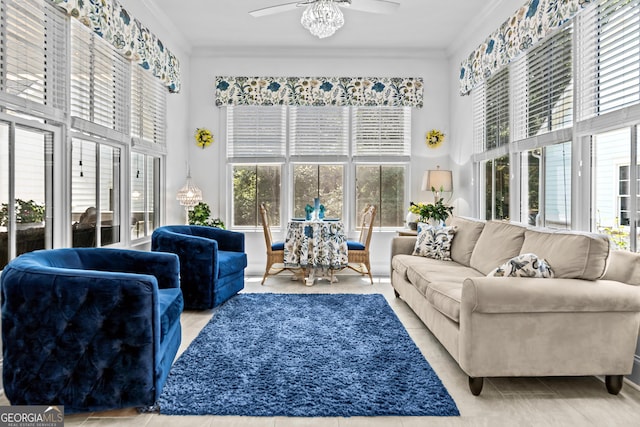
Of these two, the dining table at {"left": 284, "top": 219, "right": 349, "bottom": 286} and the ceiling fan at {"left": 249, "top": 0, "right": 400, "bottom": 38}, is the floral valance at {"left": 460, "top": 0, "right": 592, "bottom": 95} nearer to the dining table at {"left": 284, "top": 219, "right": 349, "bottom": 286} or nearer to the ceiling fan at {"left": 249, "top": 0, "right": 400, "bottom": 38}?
the ceiling fan at {"left": 249, "top": 0, "right": 400, "bottom": 38}

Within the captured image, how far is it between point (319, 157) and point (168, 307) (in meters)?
4.03

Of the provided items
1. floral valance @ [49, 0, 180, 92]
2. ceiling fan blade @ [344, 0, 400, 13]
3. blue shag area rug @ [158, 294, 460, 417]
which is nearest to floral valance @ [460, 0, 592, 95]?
ceiling fan blade @ [344, 0, 400, 13]

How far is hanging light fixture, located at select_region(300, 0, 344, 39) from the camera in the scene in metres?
3.00

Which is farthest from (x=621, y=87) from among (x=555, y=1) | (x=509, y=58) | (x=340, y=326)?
(x=340, y=326)

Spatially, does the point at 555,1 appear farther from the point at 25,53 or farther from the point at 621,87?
the point at 25,53

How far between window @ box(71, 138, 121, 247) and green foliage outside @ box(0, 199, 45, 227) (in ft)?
1.19

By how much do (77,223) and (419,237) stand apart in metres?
3.16

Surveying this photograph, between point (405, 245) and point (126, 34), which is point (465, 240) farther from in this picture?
point (126, 34)

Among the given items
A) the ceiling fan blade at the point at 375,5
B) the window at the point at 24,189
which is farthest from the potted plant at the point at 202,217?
the ceiling fan blade at the point at 375,5

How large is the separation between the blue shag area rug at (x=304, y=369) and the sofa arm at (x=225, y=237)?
959 millimetres

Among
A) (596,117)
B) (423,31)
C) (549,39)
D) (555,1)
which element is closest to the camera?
(596,117)

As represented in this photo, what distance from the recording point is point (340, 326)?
355 cm

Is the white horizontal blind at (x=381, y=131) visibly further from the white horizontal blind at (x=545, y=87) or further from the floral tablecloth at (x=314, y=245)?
the white horizontal blind at (x=545, y=87)

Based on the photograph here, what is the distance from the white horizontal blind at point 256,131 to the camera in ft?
19.9
